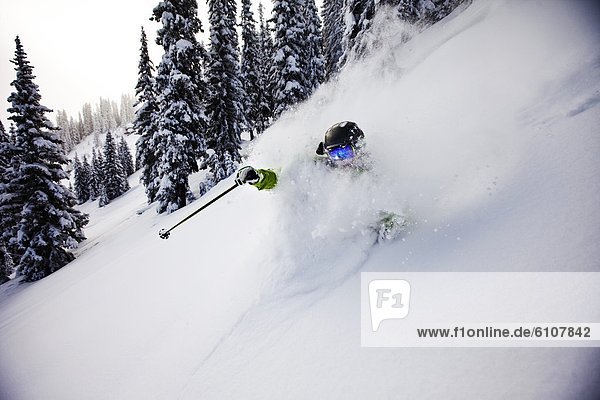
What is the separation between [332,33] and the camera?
33438 mm

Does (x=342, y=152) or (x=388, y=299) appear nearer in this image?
(x=388, y=299)

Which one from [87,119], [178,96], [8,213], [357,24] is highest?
[87,119]

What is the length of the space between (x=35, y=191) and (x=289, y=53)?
63.8ft

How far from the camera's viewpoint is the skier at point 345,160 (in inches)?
170

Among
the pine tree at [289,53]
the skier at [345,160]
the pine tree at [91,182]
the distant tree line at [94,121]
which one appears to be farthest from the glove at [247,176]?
the distant tree line at [94,121]

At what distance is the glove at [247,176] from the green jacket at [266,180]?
11 centimetres

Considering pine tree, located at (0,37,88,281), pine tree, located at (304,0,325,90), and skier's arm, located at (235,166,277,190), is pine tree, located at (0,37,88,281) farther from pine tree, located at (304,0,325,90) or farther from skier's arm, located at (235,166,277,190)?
pine tree, located at (304,0,325,90)

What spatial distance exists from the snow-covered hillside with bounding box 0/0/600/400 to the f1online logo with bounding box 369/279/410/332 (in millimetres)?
214

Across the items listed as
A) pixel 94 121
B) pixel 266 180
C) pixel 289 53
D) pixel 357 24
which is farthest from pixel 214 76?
pixel 94 121

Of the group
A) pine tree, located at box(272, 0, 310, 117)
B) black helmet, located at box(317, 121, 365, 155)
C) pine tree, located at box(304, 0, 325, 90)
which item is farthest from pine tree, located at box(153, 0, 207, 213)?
black helmet, located at box(317, 121, 365, 155)

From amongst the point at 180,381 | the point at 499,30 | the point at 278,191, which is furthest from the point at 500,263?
the point at 499,30

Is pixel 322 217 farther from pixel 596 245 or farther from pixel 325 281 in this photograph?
pixel 596 245

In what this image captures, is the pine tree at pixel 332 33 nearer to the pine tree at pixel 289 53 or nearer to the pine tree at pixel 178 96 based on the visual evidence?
the pine tree at pixel 289 53

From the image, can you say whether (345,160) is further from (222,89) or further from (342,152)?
(222,89)
